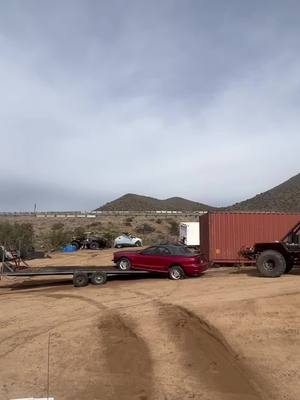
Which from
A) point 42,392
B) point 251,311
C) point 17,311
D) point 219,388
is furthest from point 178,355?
point 17,311

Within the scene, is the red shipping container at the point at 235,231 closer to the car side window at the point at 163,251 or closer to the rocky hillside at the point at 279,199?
the car side window at the point at 163,251

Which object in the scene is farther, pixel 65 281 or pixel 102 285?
pixel 65 281

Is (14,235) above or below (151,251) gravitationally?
above

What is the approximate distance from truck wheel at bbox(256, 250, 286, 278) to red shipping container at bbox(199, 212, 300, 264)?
6.21m

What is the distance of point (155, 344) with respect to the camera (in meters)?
11.6

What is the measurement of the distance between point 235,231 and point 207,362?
20.4 m

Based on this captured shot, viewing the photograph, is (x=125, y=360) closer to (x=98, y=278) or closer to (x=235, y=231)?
(x=98, y=278)

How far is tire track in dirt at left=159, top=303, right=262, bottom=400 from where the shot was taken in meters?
8.45

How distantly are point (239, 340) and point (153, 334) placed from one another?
1963 mm

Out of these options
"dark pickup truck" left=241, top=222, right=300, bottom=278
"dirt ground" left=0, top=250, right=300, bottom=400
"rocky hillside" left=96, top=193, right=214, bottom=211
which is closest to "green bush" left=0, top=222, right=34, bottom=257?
"dark pickup truck" left=241, top=222, right=300, bottom=278

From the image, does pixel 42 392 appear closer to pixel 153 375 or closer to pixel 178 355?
pixel 153 375

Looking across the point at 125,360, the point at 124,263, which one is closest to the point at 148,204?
the point at 124,263

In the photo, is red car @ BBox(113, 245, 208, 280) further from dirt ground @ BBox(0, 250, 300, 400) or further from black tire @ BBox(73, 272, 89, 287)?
dirt ground @ BBox(0, 250, 300, 400)

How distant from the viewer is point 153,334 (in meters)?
12.6
